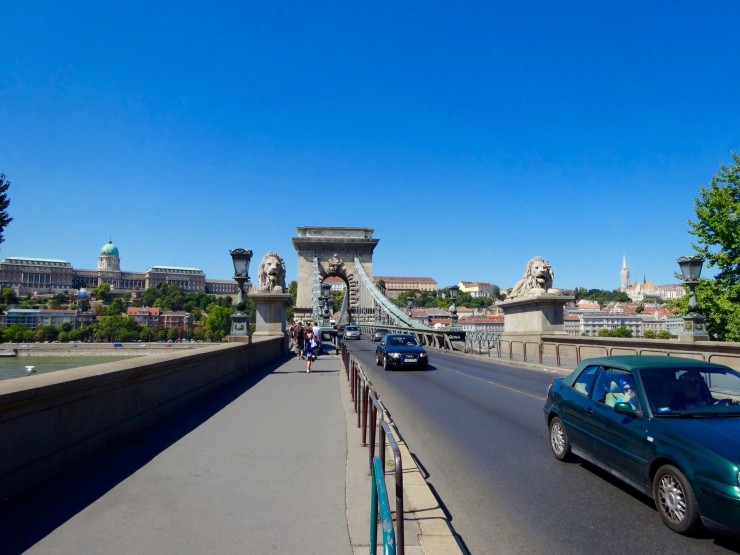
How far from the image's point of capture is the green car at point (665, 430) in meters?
3.85

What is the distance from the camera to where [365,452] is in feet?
21.2

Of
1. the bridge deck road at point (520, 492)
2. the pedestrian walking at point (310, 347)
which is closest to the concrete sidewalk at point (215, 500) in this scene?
the bridge deck road at point (520, 492)

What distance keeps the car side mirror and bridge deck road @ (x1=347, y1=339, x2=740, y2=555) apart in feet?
2.67

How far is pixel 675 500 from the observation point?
4207 mm

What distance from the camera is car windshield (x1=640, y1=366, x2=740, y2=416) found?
4.75 metres

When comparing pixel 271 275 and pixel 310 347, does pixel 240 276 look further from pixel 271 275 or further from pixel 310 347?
pixel 271 275

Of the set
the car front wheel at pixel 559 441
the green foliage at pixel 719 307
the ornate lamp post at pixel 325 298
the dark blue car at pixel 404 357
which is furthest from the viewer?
the ornate lamp post at pixel 325 298

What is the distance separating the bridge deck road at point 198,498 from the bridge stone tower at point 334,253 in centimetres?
6017

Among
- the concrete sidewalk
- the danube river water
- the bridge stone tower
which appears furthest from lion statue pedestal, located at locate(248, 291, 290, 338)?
the bridge stone tower

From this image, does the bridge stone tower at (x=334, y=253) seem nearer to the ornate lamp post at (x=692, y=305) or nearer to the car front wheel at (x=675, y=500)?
the ornate lamp post at (x=692, y=305)

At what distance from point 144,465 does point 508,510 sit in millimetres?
3657

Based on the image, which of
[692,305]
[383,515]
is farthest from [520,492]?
[692,305]

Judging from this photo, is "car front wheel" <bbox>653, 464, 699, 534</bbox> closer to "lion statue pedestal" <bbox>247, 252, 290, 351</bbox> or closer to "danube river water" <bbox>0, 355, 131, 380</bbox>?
"danube river water" <bbox>0, 355, 131, 380</bbox>

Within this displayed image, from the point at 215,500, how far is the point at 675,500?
12.1 feet
